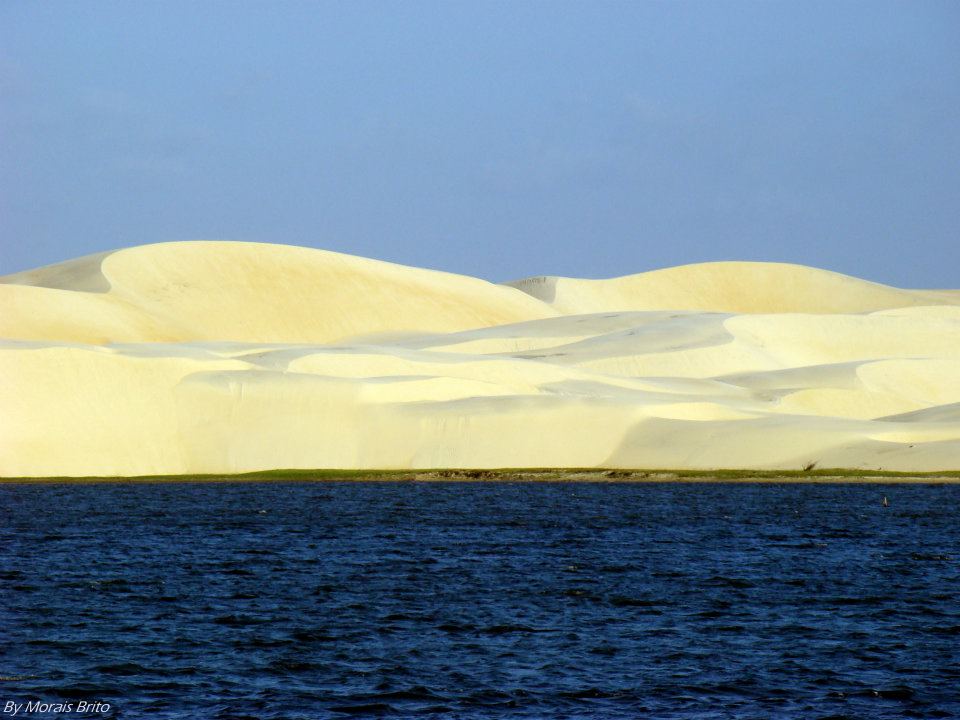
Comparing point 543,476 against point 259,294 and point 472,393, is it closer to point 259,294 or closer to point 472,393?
point 472,393

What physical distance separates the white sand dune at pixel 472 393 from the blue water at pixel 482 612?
20.5 m

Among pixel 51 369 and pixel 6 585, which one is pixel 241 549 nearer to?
pixel 6 585

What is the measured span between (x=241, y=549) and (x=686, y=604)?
16.1m

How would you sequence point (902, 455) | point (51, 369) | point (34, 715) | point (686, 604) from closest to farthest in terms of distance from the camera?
point (34, 715)
point (686, 604)
point (902, 455)
point (51, 369)

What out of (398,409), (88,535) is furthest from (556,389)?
(88,535)

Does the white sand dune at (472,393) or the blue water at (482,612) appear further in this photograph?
the white sand dune at (472,393)

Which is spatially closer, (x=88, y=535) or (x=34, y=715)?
(x=34, y=715)

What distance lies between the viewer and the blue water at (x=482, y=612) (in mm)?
24906

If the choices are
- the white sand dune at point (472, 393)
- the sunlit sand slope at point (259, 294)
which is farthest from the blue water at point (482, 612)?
the sunlit sand slope at point (259, 294)

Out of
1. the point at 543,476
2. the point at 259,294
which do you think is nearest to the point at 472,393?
the point at 543,476

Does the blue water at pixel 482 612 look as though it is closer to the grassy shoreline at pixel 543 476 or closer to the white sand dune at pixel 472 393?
the grassy shoreline at pixel 543 476

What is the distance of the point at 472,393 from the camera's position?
301 ft

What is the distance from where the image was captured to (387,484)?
7819 cm

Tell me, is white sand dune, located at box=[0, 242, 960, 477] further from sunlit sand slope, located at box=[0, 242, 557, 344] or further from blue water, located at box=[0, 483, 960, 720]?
blue water, located at box=[0, 483, 960, 720]
